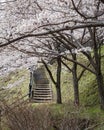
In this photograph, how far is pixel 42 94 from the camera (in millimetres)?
21844

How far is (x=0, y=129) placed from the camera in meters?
11.7

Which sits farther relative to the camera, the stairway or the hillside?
the stairway

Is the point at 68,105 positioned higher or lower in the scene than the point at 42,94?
lower

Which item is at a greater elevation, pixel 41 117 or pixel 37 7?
pixel 37 7

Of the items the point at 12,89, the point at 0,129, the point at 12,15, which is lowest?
the point at 0,129

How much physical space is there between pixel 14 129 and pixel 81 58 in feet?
39.1

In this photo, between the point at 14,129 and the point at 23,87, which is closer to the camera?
the point at 14,129

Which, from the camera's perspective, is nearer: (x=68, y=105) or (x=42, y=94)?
(x=68, y=105)

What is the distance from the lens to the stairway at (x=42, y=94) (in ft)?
67.2

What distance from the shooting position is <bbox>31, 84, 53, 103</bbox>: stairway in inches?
806

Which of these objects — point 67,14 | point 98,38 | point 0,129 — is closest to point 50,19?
point 67,14

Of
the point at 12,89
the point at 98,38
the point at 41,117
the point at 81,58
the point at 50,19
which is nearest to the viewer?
the point at 50,19

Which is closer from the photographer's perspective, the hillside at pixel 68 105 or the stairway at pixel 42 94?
the hillside at pixel 68 105

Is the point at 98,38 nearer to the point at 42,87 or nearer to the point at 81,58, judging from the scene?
the point at 81,58
